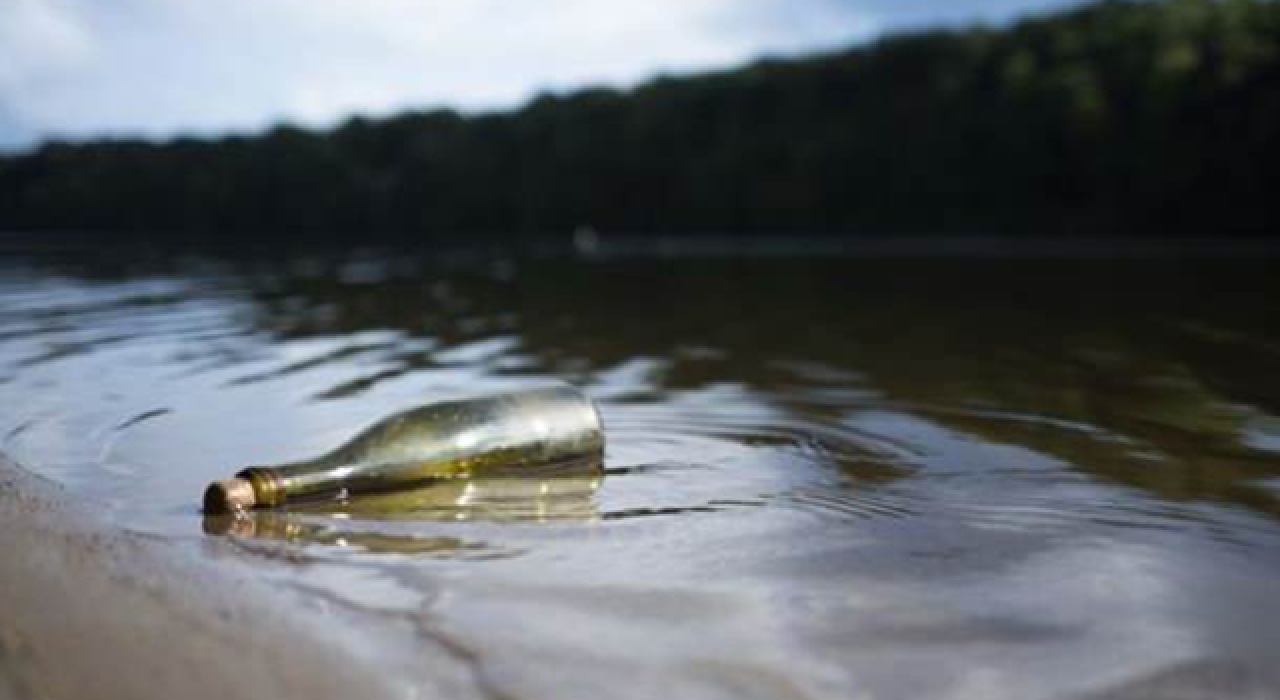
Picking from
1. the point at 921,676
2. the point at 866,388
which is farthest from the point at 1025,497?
the point at 866,388

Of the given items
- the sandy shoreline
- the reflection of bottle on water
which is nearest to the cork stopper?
the reflection of bottle on water

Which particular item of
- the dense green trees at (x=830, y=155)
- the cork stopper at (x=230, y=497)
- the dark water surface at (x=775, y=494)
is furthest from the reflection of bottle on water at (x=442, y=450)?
the dense green trees at (x=830, y=155)

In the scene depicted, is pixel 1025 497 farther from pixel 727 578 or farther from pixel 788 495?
pixel 727 578

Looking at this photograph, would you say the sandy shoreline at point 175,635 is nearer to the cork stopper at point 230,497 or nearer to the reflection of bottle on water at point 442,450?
the cork stopper at point 230,497

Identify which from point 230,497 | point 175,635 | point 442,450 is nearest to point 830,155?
point 442,450

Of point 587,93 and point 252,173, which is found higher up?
point 587,93
